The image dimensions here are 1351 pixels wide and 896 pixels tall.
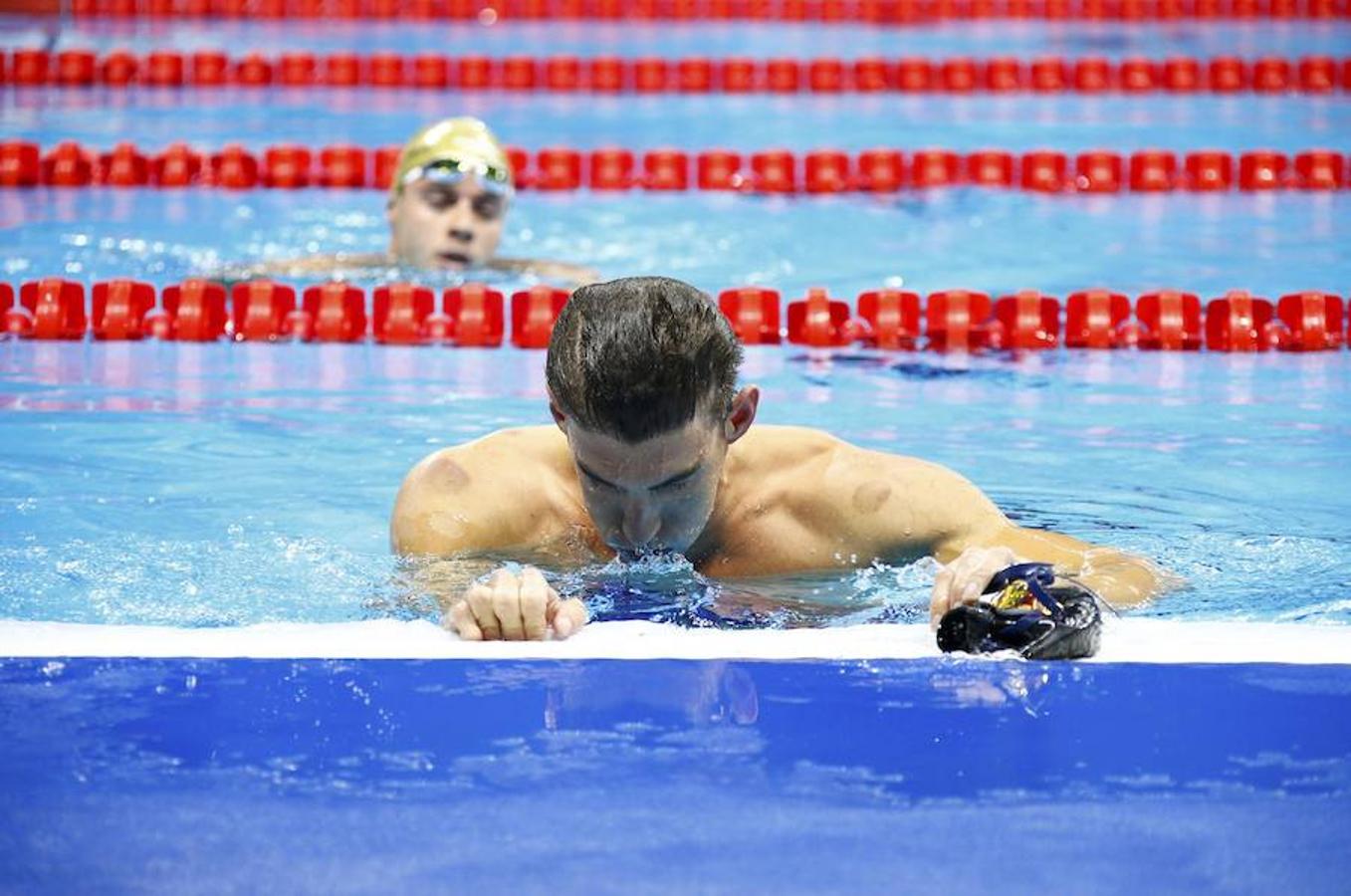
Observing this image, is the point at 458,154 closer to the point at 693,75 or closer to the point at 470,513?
the point at 470,513

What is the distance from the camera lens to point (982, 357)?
5.93 m

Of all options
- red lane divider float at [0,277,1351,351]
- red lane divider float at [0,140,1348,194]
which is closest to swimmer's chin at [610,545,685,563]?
red lane divider float at [0,277,1351,351]

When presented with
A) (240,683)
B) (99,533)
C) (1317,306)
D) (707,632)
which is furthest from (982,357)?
(240,683)

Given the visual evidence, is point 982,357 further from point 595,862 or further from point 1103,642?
point 595,862

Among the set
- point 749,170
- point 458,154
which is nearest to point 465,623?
point 458,154

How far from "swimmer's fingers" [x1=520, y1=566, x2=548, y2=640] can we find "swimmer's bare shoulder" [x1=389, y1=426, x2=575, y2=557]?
1.51 ft

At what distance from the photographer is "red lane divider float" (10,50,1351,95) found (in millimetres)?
10805

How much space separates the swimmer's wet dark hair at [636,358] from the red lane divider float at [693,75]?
27.2 ft

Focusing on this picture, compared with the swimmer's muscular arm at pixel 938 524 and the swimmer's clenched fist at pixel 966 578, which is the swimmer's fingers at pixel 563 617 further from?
the swimmer's muscular arm at pixel 938 524

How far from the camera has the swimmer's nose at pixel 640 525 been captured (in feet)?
8.91

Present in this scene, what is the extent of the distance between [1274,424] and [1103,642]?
2749 mm

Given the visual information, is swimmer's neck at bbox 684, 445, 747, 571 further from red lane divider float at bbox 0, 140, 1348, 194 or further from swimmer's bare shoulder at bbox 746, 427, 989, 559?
red lane divider float at bbox 0, 140, 1348, 194

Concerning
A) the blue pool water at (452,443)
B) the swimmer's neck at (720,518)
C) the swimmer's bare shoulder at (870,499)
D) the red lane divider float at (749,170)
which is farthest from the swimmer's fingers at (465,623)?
the red lane divider float at (749,170)

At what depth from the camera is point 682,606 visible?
308 centimetres
